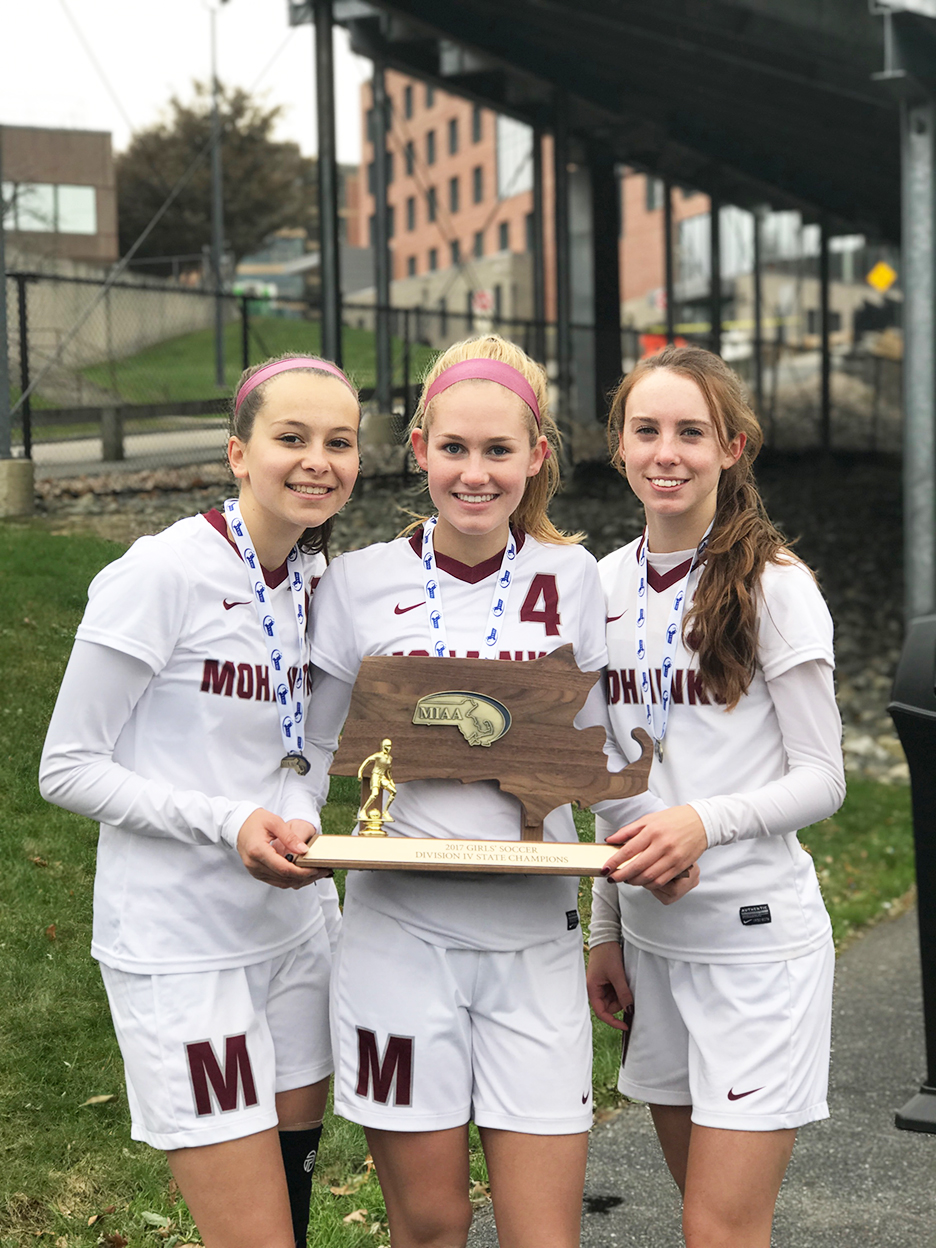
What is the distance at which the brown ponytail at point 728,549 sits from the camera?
8.35ft

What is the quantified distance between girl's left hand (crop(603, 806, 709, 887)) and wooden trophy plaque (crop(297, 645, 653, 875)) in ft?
0.29

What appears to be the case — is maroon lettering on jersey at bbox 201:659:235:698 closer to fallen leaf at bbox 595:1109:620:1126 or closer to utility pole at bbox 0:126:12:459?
fallen leaf at bbox 595:1109:620:1126

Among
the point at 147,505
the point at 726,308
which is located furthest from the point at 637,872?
the point at 726,308

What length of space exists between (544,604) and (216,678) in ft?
2.02

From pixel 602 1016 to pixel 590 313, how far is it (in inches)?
783

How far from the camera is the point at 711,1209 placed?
2436 mm

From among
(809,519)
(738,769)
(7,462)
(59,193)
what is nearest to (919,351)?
(59,193)

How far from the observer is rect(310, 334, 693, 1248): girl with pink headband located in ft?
7.80

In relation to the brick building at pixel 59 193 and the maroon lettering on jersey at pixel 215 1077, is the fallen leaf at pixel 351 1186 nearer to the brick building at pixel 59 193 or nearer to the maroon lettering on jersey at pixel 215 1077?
the maroon lettering on jersey at pixel 215 1077

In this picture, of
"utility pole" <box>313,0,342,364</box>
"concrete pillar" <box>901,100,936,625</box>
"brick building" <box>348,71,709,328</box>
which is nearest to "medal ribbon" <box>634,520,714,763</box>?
"concrete pillar" <box>901,100,936,625</box>

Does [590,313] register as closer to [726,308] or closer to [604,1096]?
[604,1096]

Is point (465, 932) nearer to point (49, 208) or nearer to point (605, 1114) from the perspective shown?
point (605, 1114)

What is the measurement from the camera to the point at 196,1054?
2381 millimetres

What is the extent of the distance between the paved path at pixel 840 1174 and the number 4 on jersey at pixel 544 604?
215 centimetres
